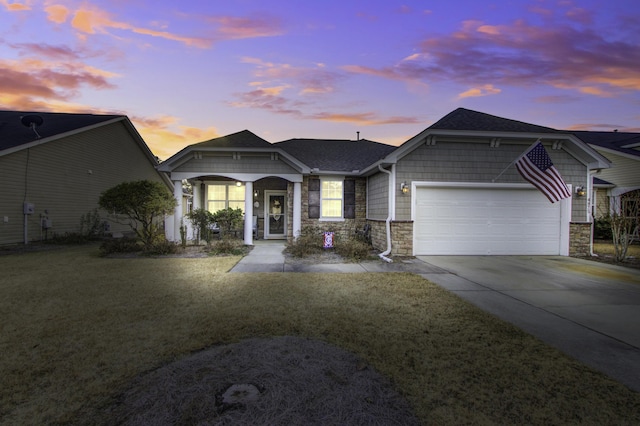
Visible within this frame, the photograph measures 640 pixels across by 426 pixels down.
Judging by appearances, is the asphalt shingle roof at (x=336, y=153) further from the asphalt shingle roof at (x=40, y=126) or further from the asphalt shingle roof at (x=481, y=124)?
the asphalt shingle roof at (x=40, y=126)

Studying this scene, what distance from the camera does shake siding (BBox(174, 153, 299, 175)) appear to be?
40.9ft

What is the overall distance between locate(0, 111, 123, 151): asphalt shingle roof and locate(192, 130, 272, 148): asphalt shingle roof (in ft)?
21.7

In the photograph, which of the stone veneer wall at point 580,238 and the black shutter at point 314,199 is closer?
the stone veneer wall at point 580,238

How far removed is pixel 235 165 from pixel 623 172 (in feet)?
62.9

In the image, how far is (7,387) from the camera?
8.52 feet

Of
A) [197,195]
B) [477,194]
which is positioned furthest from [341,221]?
[197,195]

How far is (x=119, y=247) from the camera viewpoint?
10.4m

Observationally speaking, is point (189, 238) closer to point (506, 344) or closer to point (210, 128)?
point (210, 128)

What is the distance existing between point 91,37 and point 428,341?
1281 centimetres

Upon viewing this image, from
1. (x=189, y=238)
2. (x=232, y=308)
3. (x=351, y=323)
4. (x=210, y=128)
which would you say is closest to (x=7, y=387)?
(x=232, y=308)

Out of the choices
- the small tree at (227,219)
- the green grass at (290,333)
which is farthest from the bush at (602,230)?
the small tree at (227,219)

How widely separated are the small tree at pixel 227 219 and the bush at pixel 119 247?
9.40ft

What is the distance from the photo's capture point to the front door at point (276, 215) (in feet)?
49.7

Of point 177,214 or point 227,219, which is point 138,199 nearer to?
point 177,214
